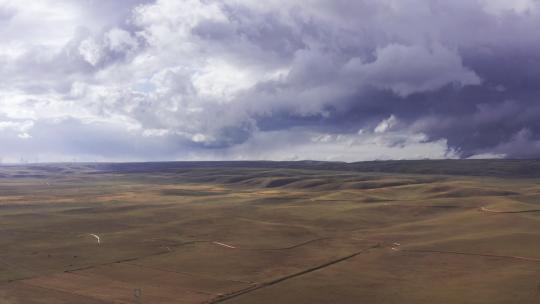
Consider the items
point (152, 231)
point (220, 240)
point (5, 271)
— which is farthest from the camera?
point (152, 231)

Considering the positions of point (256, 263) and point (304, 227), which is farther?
point (304, 227)

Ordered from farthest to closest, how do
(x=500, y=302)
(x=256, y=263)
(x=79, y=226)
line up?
(x=79, y=226), (x=256, y=263), (x=500, y=302)

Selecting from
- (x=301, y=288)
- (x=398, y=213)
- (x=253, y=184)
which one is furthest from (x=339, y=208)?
(x=253, y=184)

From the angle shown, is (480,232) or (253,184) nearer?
(480,232)

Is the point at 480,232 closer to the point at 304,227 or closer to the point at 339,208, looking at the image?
the point at 304,227

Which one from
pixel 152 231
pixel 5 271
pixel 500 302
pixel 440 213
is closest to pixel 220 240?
pixel 152 231

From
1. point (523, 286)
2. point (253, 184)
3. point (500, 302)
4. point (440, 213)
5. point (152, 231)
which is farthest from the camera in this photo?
point (253, 184)

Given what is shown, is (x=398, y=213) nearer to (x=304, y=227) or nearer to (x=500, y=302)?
(x=304, y=227)

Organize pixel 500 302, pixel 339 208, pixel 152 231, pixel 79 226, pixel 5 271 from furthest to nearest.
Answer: pixel 339 208 < pixel 79 226 < pixel 152 231 < pixel 5 271 < pixel 500 302
